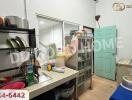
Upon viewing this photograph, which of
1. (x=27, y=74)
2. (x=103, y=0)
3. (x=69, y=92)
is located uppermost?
(x=103, y=0)

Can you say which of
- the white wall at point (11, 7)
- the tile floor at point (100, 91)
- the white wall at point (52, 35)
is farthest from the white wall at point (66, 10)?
the tile floor at point (100, 91)

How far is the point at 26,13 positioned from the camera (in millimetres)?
1998

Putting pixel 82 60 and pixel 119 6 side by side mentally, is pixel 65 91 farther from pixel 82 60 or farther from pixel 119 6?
pixel 119 6

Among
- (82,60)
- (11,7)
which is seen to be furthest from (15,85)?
(82,60)

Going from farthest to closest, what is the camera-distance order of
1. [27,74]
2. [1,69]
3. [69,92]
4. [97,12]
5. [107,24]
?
[97,12] < [107,24] < [69,92] < [1,69] < [27,74]

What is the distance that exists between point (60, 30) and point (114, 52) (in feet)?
6.62

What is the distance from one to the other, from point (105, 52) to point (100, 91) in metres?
1.46

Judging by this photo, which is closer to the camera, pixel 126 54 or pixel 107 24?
pixel 126 54

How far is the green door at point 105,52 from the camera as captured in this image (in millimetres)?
3602

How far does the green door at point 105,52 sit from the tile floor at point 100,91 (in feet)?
1.33

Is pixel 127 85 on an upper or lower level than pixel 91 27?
lower

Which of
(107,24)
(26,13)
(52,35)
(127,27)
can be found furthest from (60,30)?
(127,27)

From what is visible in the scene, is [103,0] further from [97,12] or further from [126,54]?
[126,54]

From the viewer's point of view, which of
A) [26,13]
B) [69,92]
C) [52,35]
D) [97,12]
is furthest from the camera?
[97,12]
